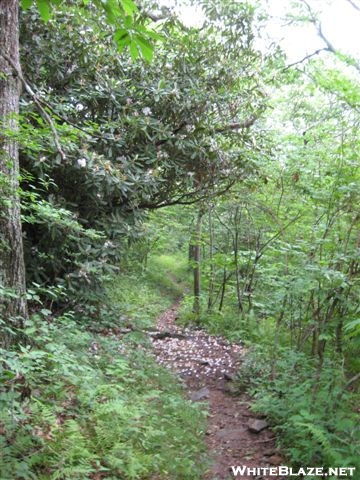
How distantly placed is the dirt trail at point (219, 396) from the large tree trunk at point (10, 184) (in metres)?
2.43

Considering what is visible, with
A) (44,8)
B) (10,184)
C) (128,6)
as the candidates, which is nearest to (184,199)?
(10,184)

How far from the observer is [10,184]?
356 cm

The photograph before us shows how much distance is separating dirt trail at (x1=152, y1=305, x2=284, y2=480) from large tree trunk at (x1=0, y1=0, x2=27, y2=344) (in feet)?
7.99

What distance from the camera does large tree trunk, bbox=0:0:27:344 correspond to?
3.64 metres

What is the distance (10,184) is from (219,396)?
4.10 m

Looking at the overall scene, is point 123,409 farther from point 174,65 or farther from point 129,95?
point 174,65

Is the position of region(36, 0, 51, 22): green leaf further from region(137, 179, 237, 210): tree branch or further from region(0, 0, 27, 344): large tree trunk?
region(137, 179, 237, 210): tree branch

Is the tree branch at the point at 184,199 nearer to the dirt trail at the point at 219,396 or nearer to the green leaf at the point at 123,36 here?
the dirt trail at the point at 219,396

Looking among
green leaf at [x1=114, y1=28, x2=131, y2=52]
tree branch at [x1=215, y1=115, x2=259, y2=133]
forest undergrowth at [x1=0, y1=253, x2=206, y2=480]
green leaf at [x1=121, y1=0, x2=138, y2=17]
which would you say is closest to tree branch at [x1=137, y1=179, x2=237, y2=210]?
tree branch at [x1=215, y1=115, x2=259, y2=133]

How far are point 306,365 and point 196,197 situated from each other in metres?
4.57

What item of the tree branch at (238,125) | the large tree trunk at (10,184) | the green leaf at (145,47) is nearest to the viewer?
the green leaf at (145,47)

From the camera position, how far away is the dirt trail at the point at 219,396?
407 centimetres

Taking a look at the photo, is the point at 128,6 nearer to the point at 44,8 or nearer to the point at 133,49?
the point at 133,49

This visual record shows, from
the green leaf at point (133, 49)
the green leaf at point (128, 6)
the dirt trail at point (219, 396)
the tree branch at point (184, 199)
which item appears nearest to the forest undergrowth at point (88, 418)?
the dirt trail at point (219, 396)
